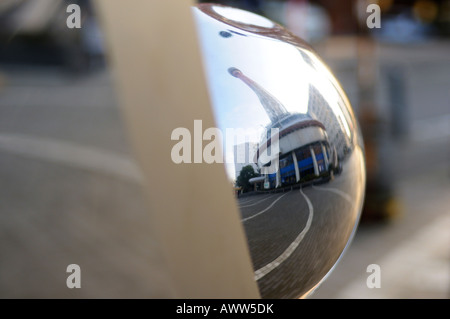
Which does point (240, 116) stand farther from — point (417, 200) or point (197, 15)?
point (417, 200)

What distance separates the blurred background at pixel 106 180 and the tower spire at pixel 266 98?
1.66ft

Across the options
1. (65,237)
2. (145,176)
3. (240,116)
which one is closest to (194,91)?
(240,116)

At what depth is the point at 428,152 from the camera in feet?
28.9

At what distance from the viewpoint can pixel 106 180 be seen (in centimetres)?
475

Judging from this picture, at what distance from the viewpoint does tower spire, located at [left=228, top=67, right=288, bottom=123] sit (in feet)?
4.06

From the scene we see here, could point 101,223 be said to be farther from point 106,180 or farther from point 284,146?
point 284,146

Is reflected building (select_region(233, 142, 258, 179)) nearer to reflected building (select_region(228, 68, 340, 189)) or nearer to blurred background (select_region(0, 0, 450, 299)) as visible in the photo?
reflected building (select_region(228, 68, 340, 189))

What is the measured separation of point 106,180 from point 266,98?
3.68 metres

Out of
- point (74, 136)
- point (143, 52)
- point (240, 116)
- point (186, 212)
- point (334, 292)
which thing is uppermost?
point (74, 136)

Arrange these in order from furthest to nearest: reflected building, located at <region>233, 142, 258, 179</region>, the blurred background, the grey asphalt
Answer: the blurred background → the grey asphalt → reflected building, located at <region>233, 142, 258, 179</region>

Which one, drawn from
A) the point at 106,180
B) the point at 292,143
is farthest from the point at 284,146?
the point at 106,180

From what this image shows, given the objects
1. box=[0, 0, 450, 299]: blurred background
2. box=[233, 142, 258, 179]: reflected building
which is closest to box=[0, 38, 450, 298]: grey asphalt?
box=[0, 0, 450, 299]: blurred background

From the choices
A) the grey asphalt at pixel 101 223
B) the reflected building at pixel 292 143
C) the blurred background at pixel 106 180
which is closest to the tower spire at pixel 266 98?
the reflected building at pixel 292 143
